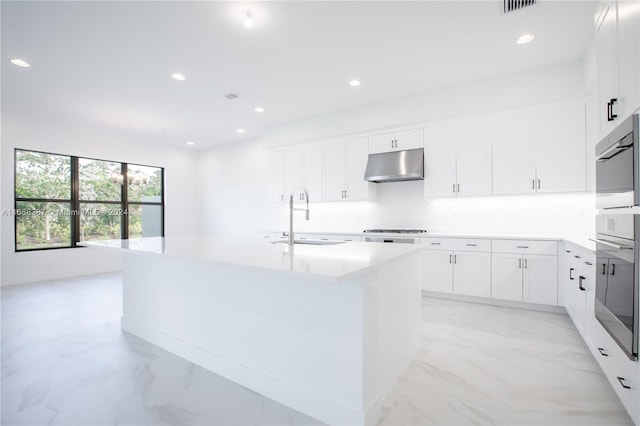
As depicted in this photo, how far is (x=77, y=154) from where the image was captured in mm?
5688

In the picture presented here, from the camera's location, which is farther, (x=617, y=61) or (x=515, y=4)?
(x=515, y=4)

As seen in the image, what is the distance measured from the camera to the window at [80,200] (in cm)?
516

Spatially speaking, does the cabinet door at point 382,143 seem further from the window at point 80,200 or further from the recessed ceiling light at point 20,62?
the window at point 80,200

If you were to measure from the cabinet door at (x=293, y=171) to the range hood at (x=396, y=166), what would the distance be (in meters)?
1.38

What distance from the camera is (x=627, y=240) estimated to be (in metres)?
1.52

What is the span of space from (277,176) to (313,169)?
2.85 feet

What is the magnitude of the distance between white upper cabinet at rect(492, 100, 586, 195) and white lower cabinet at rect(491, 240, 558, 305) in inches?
27.7

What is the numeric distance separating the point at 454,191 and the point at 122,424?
4070mm

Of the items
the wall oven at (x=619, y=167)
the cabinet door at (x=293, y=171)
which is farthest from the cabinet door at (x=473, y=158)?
the cabinet door at (x=293, y=171)

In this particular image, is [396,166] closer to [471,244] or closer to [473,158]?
[473,158]

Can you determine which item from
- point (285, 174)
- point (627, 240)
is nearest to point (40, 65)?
point (285, 174)

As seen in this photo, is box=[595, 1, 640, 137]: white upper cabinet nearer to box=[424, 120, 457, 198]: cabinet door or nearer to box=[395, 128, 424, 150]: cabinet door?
box=[424, 120, 457, 198]: cabinet door

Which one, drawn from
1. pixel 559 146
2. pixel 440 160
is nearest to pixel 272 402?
pixel 440 160

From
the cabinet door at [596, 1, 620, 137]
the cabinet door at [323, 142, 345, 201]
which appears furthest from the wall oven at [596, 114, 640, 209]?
the cabinet door at [323, 142, 345, 201]
